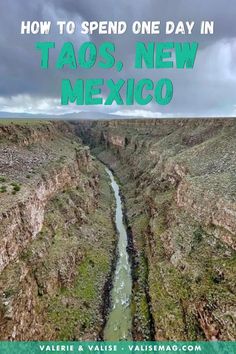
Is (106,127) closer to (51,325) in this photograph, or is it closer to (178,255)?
(178,255)

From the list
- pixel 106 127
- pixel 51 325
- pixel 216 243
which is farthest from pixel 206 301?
pixel 106 127

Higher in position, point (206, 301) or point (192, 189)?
point (192, 189)

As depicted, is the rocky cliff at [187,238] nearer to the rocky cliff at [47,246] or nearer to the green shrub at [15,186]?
the rocky cliff at [47,246]

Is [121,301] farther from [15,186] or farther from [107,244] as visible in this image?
[15,186]

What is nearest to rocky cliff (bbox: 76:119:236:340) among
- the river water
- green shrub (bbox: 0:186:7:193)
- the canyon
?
the canyon

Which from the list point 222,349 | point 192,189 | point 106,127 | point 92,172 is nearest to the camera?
point 222,349

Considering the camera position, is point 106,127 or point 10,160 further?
point 106,127

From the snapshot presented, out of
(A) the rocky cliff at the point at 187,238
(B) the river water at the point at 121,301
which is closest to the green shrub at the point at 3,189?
(B) the river water at the point at 121,301

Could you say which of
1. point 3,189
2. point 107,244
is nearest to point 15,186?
point 3,189
